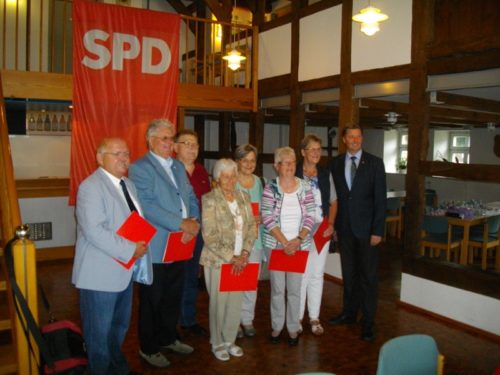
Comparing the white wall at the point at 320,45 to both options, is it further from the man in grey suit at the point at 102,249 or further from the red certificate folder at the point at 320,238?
the man in grey suit at the point at 102,249

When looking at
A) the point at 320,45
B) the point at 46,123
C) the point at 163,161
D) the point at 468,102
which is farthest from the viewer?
the point at 46,123

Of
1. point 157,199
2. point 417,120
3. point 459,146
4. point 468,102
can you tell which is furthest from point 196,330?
point 459,146

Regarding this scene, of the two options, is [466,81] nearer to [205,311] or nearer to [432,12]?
[432,12]

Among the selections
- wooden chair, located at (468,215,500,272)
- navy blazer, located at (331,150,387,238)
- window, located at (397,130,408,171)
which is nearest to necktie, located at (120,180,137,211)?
navy blazer, located at (331,150,387,238)

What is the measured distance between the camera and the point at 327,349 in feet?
11.4

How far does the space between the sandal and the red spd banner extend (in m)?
3.22

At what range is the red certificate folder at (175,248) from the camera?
2885 millimetres

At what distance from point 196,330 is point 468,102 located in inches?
183

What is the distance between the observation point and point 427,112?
4.32 m

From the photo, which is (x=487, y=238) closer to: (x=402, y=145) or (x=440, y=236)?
(x=440, y=236)

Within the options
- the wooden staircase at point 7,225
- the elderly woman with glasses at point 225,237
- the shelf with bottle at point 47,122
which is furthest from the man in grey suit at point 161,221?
the shelf with bottle at point 47,122

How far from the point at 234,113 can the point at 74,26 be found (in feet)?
11.3

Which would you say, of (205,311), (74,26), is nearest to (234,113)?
(74,26)

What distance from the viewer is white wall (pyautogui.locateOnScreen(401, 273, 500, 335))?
381 centimetres
